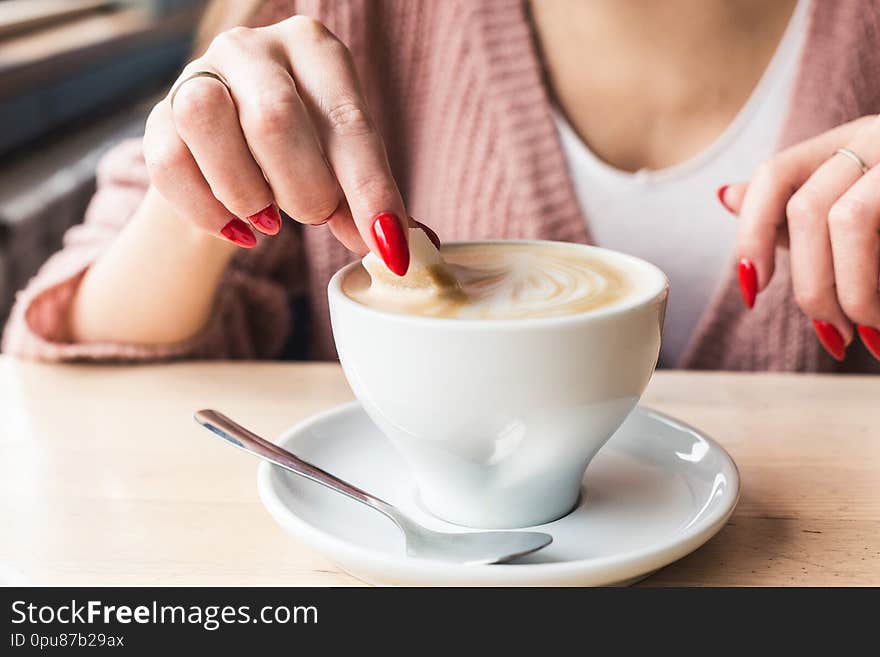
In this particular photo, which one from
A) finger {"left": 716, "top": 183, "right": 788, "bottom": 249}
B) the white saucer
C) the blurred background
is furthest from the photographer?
the blurred background

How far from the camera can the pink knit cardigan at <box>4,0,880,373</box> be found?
1.01m

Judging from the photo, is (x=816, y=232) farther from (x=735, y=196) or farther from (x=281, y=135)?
(x=281, y=135)

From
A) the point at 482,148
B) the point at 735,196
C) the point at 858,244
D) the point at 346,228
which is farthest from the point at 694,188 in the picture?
the point at 346,228

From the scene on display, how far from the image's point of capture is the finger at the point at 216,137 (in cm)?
54

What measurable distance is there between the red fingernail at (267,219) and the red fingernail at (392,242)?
0.31ft

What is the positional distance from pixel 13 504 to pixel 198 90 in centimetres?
27

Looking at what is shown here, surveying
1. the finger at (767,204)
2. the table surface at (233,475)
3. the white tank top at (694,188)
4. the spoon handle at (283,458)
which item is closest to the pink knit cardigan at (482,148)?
the white tank top at (694,188)

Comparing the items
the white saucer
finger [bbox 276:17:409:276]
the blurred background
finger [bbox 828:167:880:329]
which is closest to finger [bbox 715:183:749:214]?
finger [bbox 828:167:880:329]

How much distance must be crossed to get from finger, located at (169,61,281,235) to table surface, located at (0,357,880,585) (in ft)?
0.60

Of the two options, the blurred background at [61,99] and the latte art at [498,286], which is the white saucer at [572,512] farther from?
the blurred background at [61,99]

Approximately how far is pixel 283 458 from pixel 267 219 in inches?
6.2

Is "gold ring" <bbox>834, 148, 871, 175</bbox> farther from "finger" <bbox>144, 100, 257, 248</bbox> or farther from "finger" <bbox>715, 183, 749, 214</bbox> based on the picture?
"finger" <bbox>144, 100, 257, 248</bbox>

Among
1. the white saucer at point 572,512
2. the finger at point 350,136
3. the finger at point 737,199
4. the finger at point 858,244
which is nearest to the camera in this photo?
the white saucer at point 572,512

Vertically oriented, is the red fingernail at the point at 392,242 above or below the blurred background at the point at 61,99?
above
